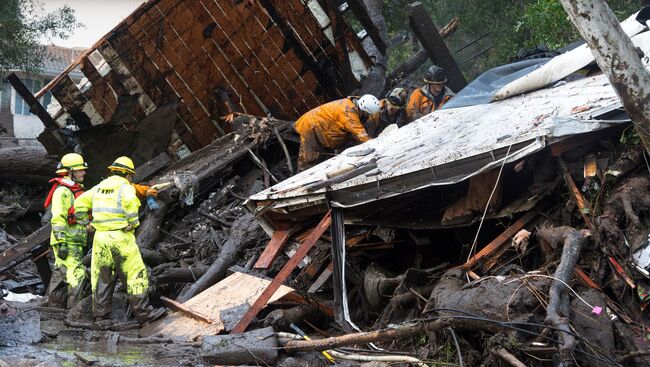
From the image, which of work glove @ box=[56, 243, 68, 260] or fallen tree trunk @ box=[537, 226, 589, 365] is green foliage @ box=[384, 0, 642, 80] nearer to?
fallen tree trunk @ box=[537, 226, 589, 365]

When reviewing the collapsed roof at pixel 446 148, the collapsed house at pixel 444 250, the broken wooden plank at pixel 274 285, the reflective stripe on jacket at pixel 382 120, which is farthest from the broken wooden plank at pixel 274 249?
the reflective stripe on jacket at pixel 382 120

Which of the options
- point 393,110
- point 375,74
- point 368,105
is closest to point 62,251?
point 368,105

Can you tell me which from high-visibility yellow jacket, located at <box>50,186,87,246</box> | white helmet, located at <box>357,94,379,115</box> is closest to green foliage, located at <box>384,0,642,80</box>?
white helmet, located at <box>357,94,379,115</box>

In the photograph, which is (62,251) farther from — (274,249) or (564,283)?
(564,283)

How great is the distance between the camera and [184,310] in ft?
29.4

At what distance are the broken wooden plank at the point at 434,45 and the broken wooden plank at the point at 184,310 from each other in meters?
6.59

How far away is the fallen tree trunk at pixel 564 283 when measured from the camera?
5.23 metres

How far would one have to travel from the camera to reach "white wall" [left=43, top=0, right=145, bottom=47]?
33.2 metres

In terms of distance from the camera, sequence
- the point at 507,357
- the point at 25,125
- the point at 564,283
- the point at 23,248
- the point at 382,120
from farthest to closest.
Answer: the point at 25,125 < the point at 382,120 < the point at 23,248 < the point at 564,283 < the point at 507,357

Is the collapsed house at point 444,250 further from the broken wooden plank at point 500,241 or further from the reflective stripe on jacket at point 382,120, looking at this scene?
the reflective stripe on jacket at point 382,120

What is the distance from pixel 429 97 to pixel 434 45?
238cm

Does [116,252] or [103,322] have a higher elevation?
[116,252]

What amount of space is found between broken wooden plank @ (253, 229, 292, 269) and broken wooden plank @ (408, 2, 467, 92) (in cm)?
586

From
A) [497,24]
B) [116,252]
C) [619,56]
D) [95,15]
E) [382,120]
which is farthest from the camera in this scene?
[95,15]
